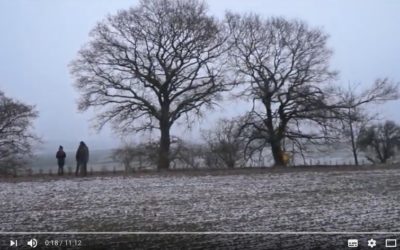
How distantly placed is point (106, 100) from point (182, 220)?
31.6m

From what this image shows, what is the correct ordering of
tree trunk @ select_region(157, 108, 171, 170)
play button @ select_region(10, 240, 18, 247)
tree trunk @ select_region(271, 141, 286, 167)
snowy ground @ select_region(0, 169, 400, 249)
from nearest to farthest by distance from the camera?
play button @ select_region(10, 240, 18, 247) → snowy ground @ select_region(0, 169, 400, 249) → tree trunk @ select_region(157, 108, 171, 170) → tree trunk @ select_region(271, 141, 286, 167)

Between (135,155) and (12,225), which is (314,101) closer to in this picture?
(135,155)

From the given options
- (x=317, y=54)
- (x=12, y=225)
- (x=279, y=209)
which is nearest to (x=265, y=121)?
(x=317, y=54)

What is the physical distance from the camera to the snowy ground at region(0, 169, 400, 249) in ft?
35.7

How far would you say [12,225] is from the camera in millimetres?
11352

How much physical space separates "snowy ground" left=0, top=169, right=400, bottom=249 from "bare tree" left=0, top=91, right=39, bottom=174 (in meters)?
41.7

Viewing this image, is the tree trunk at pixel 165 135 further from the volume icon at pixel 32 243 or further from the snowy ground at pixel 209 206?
the volume icon at pixel 32 243

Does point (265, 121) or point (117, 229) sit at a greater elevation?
point (265, 121)

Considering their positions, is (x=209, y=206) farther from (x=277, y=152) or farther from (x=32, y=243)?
(x=277, y=152)

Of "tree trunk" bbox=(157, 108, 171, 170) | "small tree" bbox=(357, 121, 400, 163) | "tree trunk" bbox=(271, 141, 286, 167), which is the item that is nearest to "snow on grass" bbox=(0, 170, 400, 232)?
"tree trunk" bbox=(157, 108, 171, 170)

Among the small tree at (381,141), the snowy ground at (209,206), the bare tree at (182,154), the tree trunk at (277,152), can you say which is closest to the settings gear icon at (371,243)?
the snowy ground at (209,206)

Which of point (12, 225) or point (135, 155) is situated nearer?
point (12, 225)
